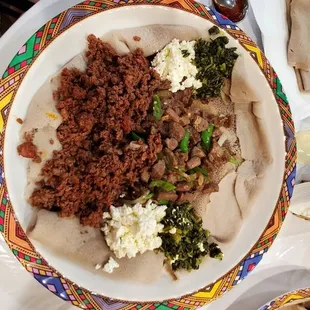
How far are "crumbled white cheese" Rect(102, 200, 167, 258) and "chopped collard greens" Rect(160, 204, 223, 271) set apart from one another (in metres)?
0.10

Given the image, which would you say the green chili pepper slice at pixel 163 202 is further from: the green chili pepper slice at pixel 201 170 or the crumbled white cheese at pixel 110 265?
the crumbled white cheese at pixel 110 265

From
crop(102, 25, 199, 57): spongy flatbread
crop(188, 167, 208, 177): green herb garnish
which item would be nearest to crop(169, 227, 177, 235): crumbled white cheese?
crop(188, 167, 208, 177): green herb garnish

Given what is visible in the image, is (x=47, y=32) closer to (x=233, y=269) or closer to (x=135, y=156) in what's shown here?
(x=135, y=156)

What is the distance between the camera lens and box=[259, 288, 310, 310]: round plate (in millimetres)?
3002

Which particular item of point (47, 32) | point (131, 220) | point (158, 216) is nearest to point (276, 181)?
point (158, 216)

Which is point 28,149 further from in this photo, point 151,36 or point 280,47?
point 280,47

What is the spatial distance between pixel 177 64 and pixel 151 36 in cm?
25

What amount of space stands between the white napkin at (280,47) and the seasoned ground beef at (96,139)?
3.06 feet

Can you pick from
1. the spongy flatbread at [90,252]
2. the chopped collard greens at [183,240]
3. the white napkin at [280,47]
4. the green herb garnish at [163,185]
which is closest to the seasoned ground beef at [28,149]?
the spongy flatbread at [90,252]

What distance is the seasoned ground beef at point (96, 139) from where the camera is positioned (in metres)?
2.52

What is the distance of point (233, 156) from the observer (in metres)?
3.04

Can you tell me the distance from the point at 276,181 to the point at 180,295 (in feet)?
3.15

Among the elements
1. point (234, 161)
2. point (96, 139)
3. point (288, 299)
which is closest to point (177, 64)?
point (96, 139)

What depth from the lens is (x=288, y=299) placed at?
3064 millimetres
